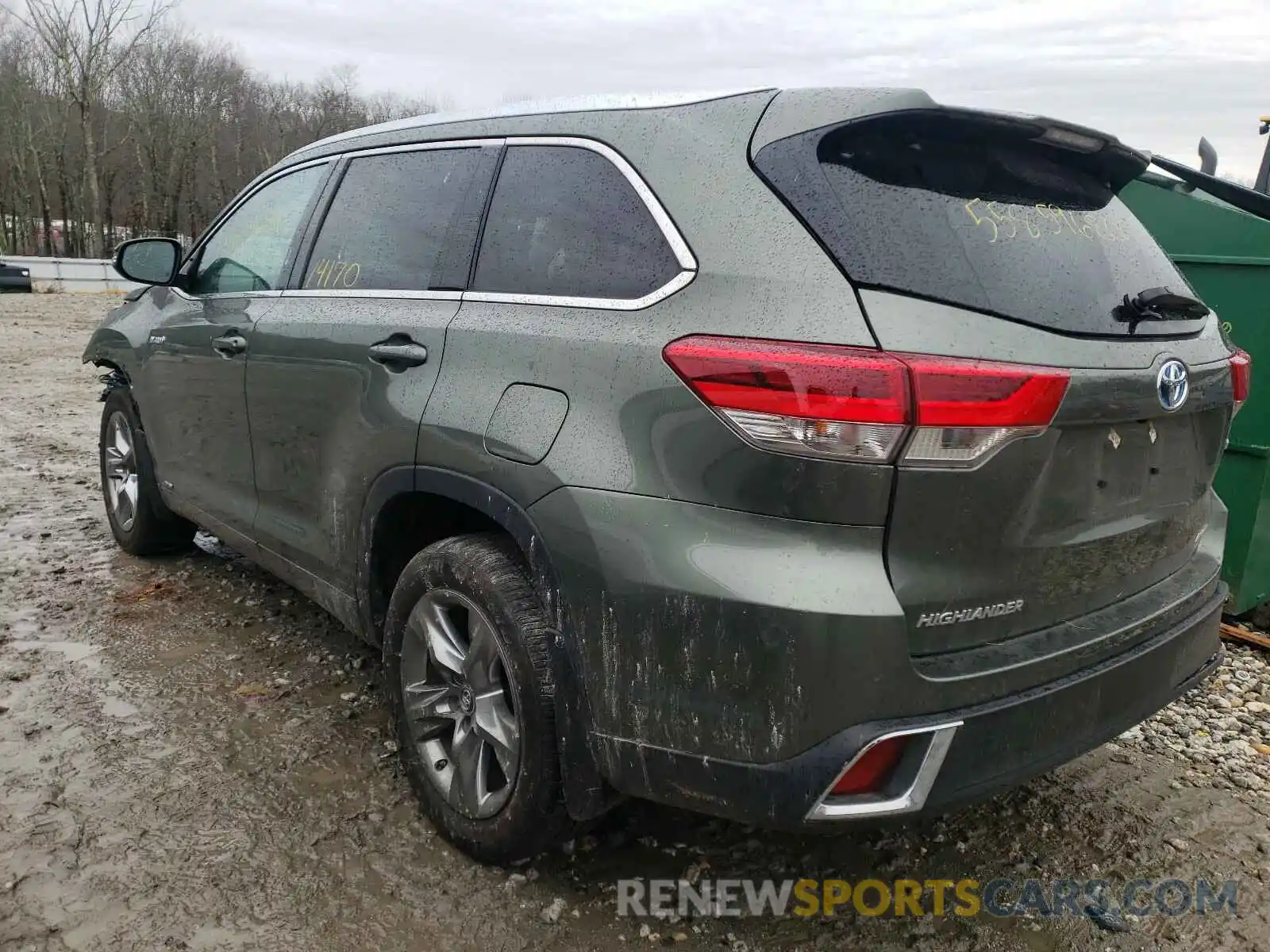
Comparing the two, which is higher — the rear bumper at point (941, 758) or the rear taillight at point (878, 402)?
the rear taillight at point (878, 402)

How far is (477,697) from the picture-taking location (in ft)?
7.78

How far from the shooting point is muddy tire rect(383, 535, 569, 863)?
2.18 metres

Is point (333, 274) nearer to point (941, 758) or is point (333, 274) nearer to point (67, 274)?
point (941, 758)

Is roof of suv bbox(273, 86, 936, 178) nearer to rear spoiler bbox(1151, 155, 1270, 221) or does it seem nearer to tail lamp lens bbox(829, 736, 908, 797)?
tail lamp lens bbox(829, 736, 908, 797)

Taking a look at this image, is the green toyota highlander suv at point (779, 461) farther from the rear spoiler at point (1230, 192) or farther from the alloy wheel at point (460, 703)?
the rear spoiler at point (1230, 192)

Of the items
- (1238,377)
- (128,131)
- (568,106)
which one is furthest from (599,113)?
(128,131)

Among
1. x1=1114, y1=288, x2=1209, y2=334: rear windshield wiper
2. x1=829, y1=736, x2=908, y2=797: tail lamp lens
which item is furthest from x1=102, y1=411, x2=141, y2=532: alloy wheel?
x1=1114, y1=288, x2=1209, y2=334: rear windshield wiper

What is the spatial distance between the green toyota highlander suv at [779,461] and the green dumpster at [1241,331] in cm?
164

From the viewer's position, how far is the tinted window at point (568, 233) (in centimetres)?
209

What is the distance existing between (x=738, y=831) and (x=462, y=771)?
2.58 ft

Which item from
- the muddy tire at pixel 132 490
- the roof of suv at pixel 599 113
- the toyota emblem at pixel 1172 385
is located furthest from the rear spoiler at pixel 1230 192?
the muddy tire at pixel 132 490

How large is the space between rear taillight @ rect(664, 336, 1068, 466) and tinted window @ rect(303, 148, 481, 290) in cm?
109

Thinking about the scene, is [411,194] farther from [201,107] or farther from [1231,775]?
[201,107]

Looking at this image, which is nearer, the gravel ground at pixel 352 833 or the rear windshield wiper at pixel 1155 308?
the rear windshield wiper at pixel 1155 308
